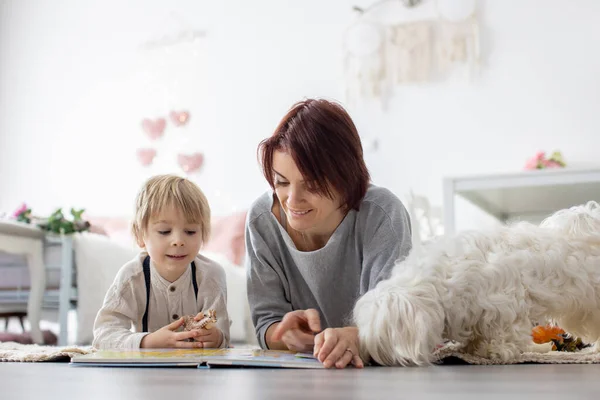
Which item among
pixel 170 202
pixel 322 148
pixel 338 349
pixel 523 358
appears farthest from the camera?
pixel 170 202

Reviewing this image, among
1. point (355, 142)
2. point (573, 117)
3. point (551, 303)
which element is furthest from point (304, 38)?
point (551, 303)

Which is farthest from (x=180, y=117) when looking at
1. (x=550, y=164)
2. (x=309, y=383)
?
(x=309, y=383)

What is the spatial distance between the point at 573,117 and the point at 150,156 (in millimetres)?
2484

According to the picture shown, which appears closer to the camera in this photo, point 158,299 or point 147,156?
point 158,299

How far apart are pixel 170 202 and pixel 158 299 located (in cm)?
22

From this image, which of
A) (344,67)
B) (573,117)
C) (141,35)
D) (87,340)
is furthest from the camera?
(141,35)

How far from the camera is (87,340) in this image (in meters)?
2.89

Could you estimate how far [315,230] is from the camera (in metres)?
1.39

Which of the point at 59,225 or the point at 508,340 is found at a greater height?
the point at 59,225

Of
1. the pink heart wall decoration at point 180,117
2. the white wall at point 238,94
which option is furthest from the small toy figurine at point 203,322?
the pink heart wall decoration at point 180,117

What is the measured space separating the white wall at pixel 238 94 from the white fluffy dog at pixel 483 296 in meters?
2.50

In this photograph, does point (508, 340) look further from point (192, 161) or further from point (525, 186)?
point (192, 161)

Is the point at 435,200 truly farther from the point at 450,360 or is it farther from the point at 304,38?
the point at 450,360

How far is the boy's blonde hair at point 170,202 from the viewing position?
5.27ft
